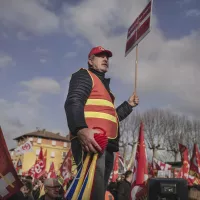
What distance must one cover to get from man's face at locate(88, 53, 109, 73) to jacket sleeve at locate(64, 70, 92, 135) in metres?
0.24

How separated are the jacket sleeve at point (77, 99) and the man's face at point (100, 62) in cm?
24

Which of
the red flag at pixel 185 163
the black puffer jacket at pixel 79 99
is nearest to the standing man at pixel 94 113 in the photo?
the black puffer jacket at pixel 79 99

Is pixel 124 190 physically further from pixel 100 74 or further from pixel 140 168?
pixel 100 74

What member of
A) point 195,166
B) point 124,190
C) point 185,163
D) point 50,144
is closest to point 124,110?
point 124,190

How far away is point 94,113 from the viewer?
276cm

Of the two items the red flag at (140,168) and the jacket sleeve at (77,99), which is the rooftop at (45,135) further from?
the jacket sleeve at (77,99)

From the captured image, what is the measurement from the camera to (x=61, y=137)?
8369 cm

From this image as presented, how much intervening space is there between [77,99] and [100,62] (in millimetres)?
683

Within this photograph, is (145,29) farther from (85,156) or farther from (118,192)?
(118,192)

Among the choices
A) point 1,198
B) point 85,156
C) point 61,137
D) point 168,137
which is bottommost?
point 1,198

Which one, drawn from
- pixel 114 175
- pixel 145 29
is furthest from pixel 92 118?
pixel 114 175

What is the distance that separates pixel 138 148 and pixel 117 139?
4.97 m

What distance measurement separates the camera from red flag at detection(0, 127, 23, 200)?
4000 millimetres

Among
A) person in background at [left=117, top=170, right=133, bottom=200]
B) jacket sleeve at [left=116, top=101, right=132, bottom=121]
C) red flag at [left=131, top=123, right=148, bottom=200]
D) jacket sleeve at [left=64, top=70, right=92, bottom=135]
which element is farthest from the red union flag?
person in background at [left=117, top=170, right=133, bottom=200]
